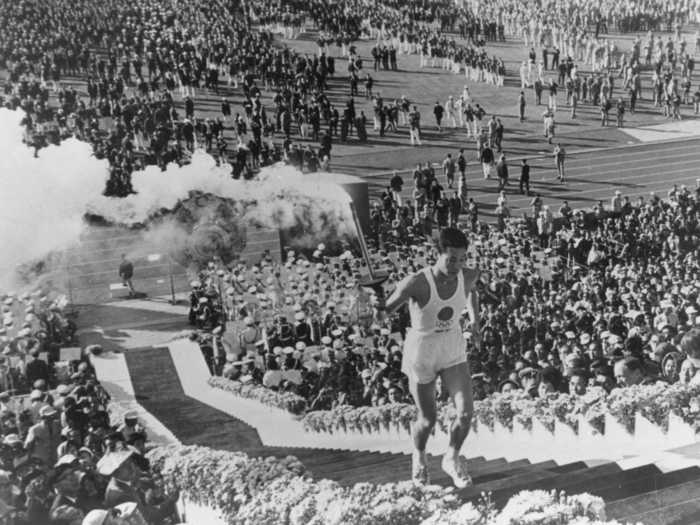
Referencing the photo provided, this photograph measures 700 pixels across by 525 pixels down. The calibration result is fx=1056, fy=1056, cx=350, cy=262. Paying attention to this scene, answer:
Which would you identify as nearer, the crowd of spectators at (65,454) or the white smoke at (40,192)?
the crowd of spectators at (65,454)

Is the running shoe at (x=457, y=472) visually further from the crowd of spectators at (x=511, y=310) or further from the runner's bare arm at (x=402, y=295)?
the crowd of spectators at (x=511, y=310)

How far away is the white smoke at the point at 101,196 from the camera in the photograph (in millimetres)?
20062

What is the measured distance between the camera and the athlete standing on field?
6.52 metres

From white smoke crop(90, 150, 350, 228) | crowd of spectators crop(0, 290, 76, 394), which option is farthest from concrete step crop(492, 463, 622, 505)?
white smoke crop(90, 150, 350, 228)

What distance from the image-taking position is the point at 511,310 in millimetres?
16625

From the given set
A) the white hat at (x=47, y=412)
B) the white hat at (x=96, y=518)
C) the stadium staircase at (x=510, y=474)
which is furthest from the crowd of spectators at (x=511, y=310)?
the white hat at (x=96, y=518)

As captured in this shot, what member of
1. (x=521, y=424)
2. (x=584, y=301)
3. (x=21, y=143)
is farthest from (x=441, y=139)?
(x=521, y=424)

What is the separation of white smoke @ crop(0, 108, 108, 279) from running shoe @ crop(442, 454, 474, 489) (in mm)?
13316

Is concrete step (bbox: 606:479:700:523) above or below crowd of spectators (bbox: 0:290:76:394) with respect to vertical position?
above

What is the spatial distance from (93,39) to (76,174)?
32.3ft

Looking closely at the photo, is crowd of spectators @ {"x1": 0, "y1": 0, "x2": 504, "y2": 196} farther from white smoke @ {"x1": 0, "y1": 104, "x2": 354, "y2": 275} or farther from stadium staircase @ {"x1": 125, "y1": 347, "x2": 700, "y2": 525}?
stadium staircase @ {"x1": 125, "y1": 347, "x2": 700, "y2": 525}

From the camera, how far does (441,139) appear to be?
100ft

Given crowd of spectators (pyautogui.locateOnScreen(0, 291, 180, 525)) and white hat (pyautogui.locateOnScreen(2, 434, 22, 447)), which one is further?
white hat (pyautogui.locateOnScreen(2, 434, 22, 447))

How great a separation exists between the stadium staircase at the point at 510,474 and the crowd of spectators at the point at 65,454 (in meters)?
1.33
